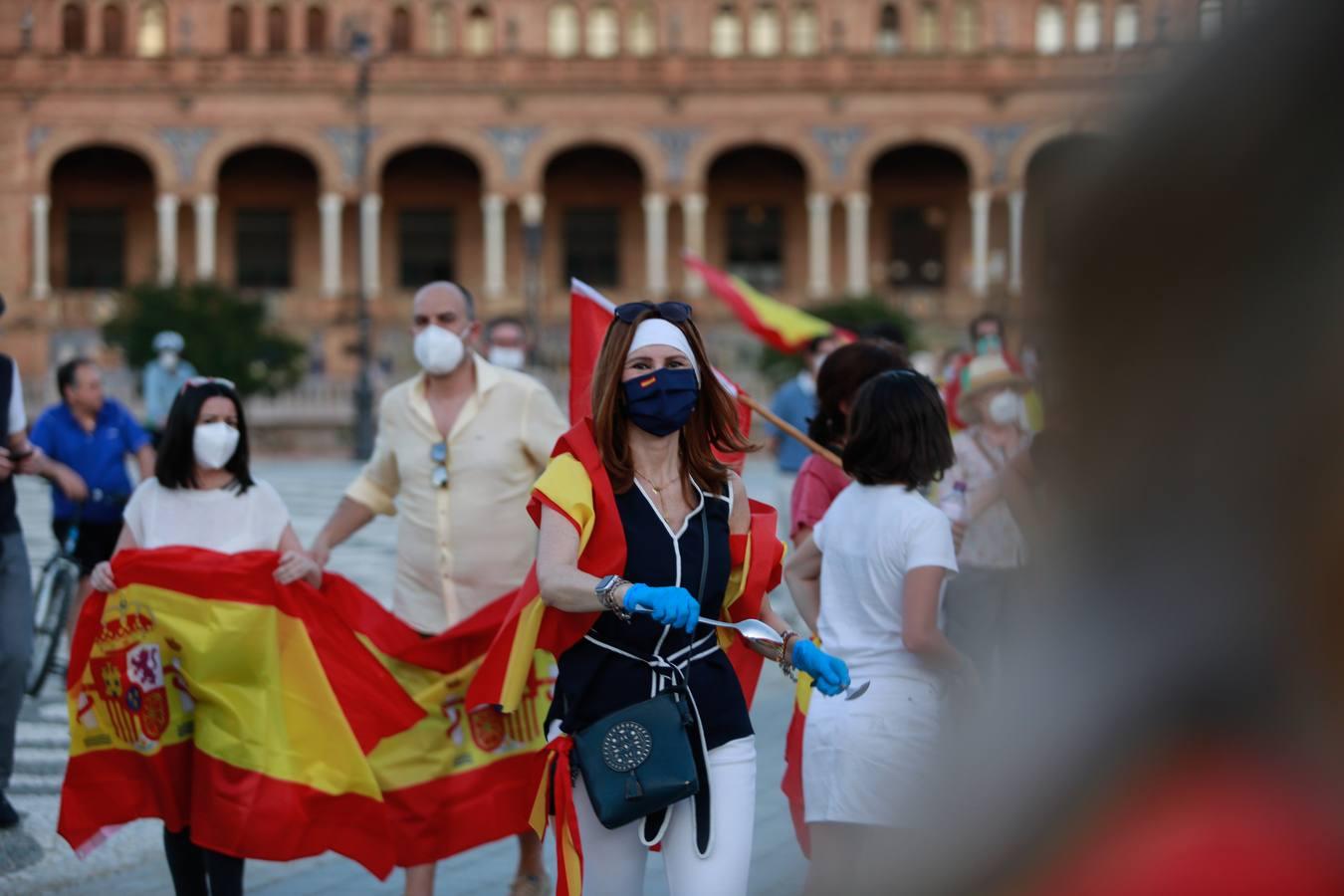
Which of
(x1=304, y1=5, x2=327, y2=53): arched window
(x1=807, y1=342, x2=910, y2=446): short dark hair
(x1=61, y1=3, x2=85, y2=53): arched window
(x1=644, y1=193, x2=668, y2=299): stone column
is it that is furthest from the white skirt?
(x1=61, y1=3, x2=85, y2=53): arched window

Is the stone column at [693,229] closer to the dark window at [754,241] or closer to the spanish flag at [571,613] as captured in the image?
the dark window at [754,241]

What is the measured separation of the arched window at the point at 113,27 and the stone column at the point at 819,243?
18353 millimetres

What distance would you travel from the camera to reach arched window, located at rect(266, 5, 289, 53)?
4531cm

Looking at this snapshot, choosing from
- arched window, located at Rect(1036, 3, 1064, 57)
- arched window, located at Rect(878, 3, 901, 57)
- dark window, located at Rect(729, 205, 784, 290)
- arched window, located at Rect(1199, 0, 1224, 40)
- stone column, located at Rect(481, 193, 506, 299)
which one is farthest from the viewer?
dark window, located at Rect(729, 205, 784, 290)

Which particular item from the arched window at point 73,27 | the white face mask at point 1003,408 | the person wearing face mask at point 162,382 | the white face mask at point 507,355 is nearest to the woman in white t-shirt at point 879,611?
the white face mask at point 1003,408

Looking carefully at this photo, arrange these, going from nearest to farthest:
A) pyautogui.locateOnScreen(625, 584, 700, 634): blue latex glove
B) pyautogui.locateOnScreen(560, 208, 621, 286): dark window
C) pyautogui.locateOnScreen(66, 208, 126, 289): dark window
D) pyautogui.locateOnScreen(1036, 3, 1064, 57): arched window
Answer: pyautogui.locateOnScreen(625, 584, 700, 634): blue latex glove → pyautogui.locateOnScreen(1036, 3, 1064, 57): arched window → pyautogui.locateOnScreen(66, 208, 126, 289): dark window → pyautogui.locateOnScreen(560, 208, 621, 286): dark window

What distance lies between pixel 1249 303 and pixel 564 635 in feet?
9.35

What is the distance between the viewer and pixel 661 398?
11.6 feet

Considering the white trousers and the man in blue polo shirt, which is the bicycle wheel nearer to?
the man in blue polo shirt

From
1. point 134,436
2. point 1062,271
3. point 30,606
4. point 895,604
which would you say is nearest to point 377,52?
point 134,436

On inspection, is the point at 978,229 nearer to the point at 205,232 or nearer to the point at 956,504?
the point at 205,232

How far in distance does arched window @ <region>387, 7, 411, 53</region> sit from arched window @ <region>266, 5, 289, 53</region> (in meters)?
2.73

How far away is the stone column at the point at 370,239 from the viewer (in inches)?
1619

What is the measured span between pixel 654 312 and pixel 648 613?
0.68 metres
